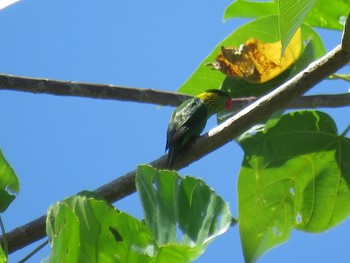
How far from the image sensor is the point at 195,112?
129 centimetres

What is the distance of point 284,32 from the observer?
0.83m

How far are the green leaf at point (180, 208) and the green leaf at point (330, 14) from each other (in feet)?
1.55

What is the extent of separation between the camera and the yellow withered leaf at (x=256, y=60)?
4.01 feet

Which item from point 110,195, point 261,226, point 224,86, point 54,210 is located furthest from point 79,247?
point 224,86

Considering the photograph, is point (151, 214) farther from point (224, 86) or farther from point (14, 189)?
point (224, 86)

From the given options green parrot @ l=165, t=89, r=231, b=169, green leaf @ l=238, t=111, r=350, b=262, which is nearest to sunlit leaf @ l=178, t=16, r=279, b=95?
green parrot @ l=165, t=89, r=231, b=169

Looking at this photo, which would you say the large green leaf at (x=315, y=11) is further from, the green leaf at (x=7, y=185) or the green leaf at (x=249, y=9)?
the green leaf at (x=7, y=185)

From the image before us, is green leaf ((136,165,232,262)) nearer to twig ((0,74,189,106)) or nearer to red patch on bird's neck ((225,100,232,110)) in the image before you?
twig ((0,74,189,106))

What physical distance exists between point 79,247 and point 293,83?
34 cm

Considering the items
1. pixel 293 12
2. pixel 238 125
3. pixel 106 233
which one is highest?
pixel 293 12

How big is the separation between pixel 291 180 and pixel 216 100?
6.7 inches

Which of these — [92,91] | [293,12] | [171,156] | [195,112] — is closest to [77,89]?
[92,91]

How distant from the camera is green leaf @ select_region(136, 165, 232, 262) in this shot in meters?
0.85

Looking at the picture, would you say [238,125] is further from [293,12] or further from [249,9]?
[249,9]
